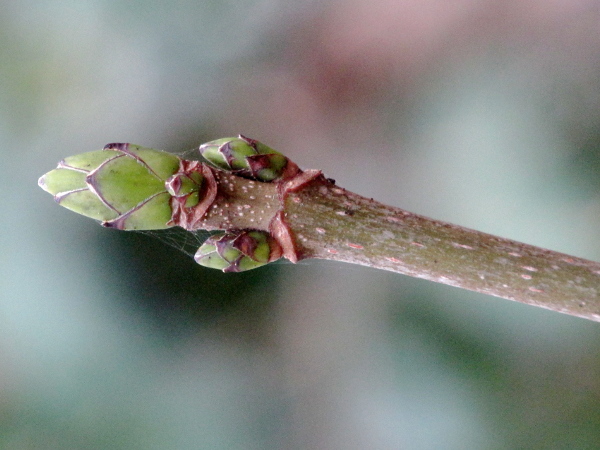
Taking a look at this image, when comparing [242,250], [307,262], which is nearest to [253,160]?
[242,250]

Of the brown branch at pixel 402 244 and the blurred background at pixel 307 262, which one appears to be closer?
the brown branch at pixel 402 244

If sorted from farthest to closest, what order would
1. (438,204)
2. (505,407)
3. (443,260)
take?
(438,204) < (505,407) < (443,260)

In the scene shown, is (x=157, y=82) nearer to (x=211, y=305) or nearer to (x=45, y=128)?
(x=45, y=128)

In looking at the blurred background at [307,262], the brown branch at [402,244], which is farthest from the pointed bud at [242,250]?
the blurred background at [307,262]

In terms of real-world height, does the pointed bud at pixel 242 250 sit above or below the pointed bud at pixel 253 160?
below

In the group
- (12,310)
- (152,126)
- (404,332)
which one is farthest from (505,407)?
(12,310)

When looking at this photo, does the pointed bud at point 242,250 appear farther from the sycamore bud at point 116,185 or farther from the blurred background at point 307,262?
the blurred background at point 307,262

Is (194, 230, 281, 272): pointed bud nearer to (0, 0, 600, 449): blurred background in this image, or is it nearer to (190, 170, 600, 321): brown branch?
(190, 170, 600, 321): brown branch
